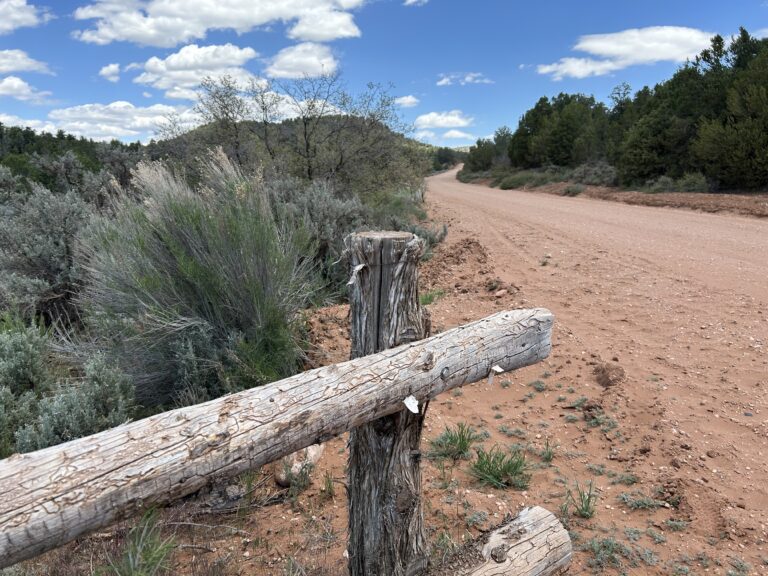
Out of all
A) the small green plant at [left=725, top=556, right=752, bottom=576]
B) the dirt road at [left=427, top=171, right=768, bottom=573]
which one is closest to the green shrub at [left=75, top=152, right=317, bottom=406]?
the dirt road at [left=427, top=171, right=768, bottom=573]

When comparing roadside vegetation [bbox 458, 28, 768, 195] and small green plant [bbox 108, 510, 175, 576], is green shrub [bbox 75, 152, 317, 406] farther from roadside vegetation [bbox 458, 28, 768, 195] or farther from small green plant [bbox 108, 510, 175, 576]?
roadside vegetation [bbox 458, 28, 768, 195]

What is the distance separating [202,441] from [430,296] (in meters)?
5.37

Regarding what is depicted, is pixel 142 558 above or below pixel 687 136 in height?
below

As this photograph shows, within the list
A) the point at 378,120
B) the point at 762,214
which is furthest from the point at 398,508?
the point at 762,214

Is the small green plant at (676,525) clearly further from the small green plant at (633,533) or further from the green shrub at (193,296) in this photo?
the green shrub at (193,296)

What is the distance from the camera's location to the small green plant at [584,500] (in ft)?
9.74

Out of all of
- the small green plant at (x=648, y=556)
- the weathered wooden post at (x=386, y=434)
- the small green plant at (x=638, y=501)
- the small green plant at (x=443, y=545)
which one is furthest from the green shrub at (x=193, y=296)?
the small green plant at (x=648, y=556)

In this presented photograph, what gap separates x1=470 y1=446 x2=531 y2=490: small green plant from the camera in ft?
10.8

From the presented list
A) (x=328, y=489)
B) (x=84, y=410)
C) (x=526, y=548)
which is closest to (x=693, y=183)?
(x=328, y=489)

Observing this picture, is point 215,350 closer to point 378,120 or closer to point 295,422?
point 295,422

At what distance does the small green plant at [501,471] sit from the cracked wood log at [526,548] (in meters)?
0.85

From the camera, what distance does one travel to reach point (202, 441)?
145cm

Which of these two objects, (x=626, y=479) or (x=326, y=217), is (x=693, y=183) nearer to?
(x=326, y=217)

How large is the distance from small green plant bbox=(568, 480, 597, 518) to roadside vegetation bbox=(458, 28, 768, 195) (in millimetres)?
16830
